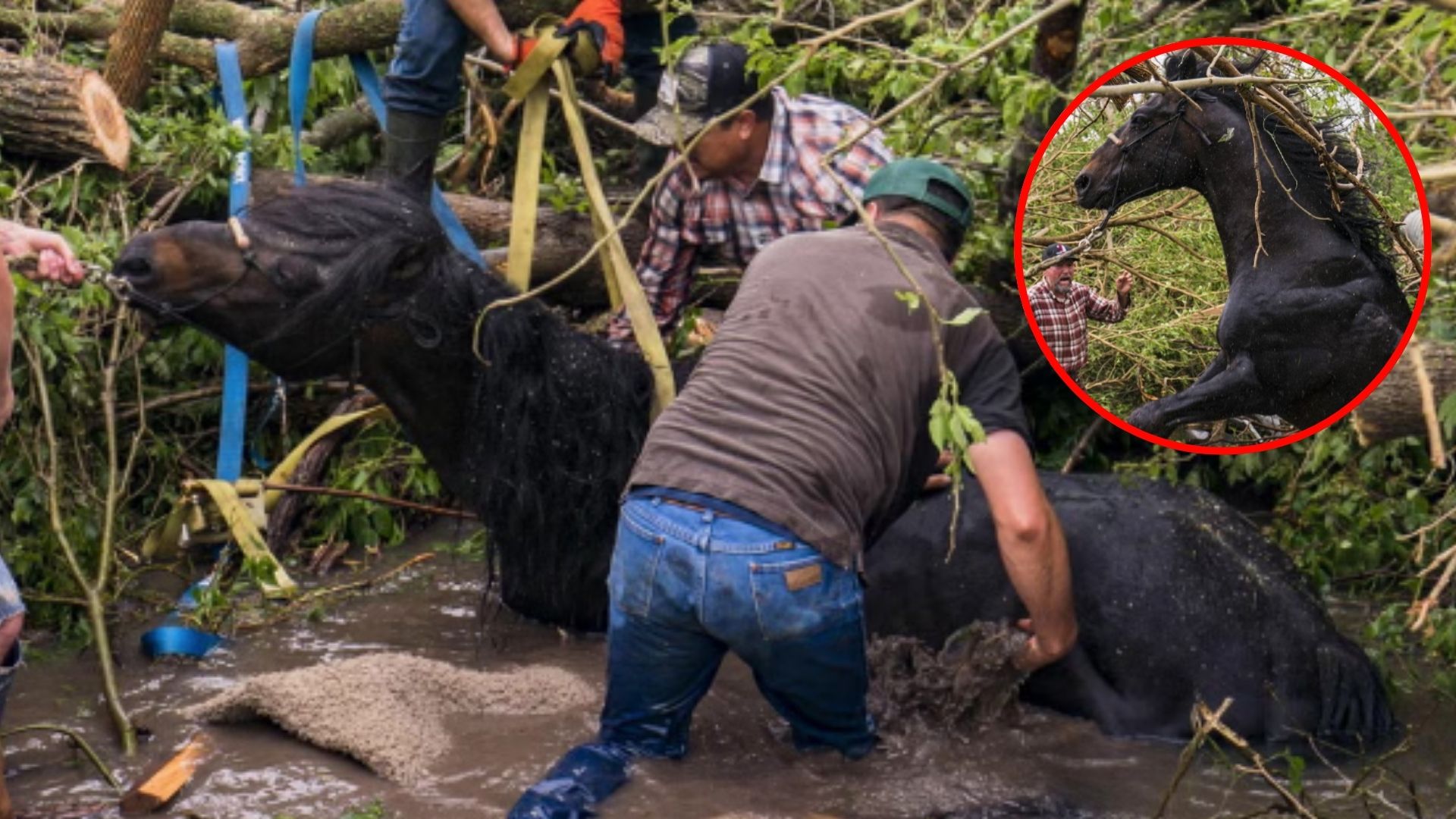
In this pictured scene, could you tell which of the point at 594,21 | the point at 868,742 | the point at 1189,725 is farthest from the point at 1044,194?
the point at 594,21

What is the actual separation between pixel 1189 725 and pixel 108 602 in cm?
315

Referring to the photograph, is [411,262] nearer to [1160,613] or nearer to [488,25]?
[488,25]

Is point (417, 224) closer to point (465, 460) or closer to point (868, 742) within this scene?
point (465, 460)

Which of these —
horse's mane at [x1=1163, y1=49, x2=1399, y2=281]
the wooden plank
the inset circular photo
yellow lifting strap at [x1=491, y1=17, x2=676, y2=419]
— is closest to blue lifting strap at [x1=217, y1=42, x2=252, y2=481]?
yellow lifting strap at [x1=491, y1=17, x2=676, y2=419]

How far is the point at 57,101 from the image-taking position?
6.25 metres

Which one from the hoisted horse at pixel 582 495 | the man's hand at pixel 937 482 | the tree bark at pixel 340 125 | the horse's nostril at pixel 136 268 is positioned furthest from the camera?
the tree bark at pixel 340 125

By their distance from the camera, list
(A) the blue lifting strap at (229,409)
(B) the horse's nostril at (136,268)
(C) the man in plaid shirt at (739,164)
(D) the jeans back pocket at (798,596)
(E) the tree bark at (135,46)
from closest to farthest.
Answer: (D) the jeans back pocket at (798,596), (B) the horse's nostril at (136,268), (A) the blue lifting strap at (229,409), (C) the man in plaid shirt at (739,164), (E) the tree bark at (135,46)

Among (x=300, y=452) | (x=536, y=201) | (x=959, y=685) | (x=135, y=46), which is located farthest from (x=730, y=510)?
(x=135, y=46)

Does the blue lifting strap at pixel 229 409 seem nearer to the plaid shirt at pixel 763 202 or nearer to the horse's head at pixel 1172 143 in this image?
the plaid shirt at pixel 763 202

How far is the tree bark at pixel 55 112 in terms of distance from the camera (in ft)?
20.5

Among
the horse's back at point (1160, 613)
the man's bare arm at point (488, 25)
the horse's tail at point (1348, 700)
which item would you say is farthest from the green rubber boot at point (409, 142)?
the horse's tail at point (1348, 700)

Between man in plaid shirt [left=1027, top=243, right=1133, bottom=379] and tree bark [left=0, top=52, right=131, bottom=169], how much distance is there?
14.3ft

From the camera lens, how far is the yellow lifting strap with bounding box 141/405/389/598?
562 centimetres

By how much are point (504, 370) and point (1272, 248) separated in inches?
119
